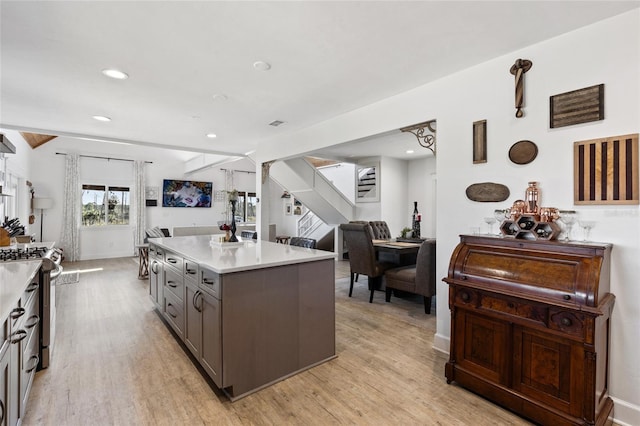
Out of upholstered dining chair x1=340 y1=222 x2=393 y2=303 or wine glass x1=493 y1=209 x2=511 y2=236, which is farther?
upholstered dining chair x1=340 y1=222 x2=393 y2=303

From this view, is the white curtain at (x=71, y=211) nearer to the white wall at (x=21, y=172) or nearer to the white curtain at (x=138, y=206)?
the white wall at (x=21, y=172)

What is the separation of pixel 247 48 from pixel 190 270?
1821mm

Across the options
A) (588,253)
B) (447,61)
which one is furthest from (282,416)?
(447,61)

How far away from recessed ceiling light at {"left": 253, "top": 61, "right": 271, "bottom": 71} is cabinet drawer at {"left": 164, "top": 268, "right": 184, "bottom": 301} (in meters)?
1.97

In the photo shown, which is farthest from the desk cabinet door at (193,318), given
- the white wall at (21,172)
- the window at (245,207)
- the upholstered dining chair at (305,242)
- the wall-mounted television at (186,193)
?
the window at (245,207)

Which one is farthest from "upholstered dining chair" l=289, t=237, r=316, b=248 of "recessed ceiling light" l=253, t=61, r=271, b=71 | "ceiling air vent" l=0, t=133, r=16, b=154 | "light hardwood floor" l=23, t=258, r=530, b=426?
"ceiling air vent" l=0, t=133, r=16, b=154

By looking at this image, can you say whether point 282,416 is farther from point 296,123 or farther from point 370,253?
point 296,123

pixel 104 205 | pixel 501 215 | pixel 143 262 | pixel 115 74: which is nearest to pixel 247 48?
pixel 115 74

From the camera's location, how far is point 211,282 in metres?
2.17

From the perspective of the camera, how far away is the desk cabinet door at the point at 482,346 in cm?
201

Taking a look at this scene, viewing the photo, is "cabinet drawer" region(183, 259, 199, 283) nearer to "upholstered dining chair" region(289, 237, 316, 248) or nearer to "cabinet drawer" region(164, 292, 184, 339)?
"cabinet drawer" region(164, 292, 184, 339)

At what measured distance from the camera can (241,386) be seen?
7.00ft

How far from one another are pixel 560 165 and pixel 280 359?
2.47 m

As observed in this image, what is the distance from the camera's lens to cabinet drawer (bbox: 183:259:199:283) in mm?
2423
